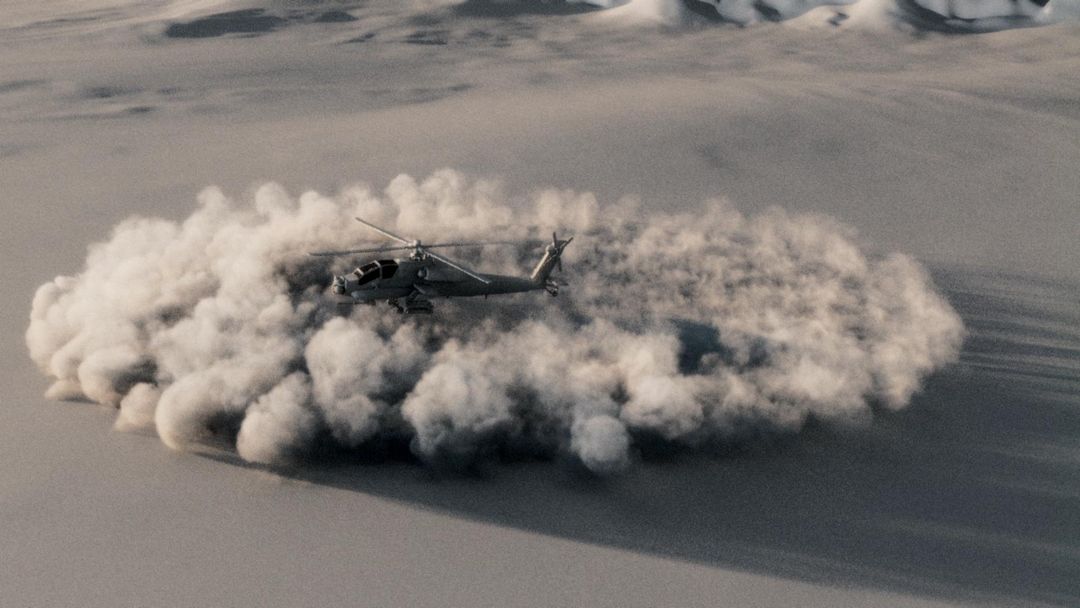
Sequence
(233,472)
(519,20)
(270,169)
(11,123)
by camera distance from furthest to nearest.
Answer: (519,20) < (11,123) < (270,169) < (233,472)

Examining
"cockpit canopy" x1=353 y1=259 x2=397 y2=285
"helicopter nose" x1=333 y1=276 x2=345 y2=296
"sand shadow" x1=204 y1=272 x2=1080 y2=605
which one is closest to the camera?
"sand shadow" x1=204 y1=272 x2=1080 y2=605

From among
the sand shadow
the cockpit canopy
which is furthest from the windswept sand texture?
the cockpit canopy

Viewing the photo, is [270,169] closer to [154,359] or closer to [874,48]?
[154,359]

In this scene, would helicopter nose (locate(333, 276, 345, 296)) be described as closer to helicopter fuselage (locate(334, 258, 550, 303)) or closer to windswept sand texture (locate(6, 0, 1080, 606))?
helicopter fuselage (locate(334, 258, 550, 303))

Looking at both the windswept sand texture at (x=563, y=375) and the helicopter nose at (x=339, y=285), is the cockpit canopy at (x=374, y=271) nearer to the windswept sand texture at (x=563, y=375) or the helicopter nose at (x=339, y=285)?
the helicopter nose at (x=339, y=285)

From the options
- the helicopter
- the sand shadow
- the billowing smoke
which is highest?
the helicopter

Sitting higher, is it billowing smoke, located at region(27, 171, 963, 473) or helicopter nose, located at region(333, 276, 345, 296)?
helicopter nose, located at region(333, 276, 345, 296)

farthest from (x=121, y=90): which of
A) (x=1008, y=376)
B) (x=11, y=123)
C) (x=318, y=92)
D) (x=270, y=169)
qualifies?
(x=1008, y=376)

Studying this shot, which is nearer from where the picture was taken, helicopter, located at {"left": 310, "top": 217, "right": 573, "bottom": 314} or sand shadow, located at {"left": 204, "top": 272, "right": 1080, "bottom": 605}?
sand shadow, located at {"left": 204, "top": 272, "right": 1080, "bottom": 605}
